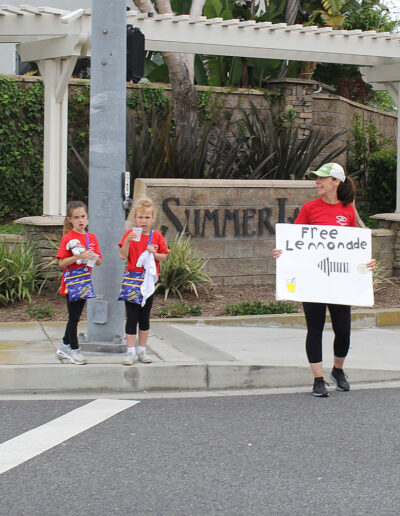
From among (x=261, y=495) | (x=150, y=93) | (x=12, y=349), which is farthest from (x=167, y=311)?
(x=150, y=93)

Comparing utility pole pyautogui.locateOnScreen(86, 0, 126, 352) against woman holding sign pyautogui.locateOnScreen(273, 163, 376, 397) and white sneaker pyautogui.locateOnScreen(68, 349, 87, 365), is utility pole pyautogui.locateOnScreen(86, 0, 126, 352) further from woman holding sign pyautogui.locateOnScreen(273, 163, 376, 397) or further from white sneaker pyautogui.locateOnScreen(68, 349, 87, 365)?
woman holding sign pyautogui.locateOnScreen(273, 163, 376, 397)

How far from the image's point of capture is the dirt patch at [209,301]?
9703 millimetres

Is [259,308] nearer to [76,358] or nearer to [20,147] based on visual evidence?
[76,358]

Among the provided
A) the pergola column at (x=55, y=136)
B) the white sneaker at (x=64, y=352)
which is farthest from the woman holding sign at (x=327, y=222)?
the pergola column at (x=55, y=136)

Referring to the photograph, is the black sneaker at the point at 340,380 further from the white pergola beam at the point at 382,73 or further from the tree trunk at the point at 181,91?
the tree trunk at the point at 181,91

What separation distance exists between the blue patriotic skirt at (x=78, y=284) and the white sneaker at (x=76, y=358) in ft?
1.46

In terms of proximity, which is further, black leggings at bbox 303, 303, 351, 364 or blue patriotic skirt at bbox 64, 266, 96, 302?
blue patriotic skirt at bbox 64, 266, 96, 302

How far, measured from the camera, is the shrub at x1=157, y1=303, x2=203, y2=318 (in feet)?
32.2

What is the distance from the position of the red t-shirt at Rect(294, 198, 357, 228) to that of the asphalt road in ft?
4.67

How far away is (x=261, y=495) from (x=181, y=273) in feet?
20.0

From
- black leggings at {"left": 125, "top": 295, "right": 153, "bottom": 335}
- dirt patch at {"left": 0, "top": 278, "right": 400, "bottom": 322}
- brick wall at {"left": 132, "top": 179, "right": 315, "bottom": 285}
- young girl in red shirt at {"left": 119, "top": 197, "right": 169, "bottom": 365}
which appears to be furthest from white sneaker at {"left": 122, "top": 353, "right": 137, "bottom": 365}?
brick wall at {"left": 132, "top": 179, "right": 315, "bottom": 285}

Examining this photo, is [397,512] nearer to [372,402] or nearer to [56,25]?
[372,402]

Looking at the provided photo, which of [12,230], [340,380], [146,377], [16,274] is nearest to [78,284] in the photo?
[146,377]

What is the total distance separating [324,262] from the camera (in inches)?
271
